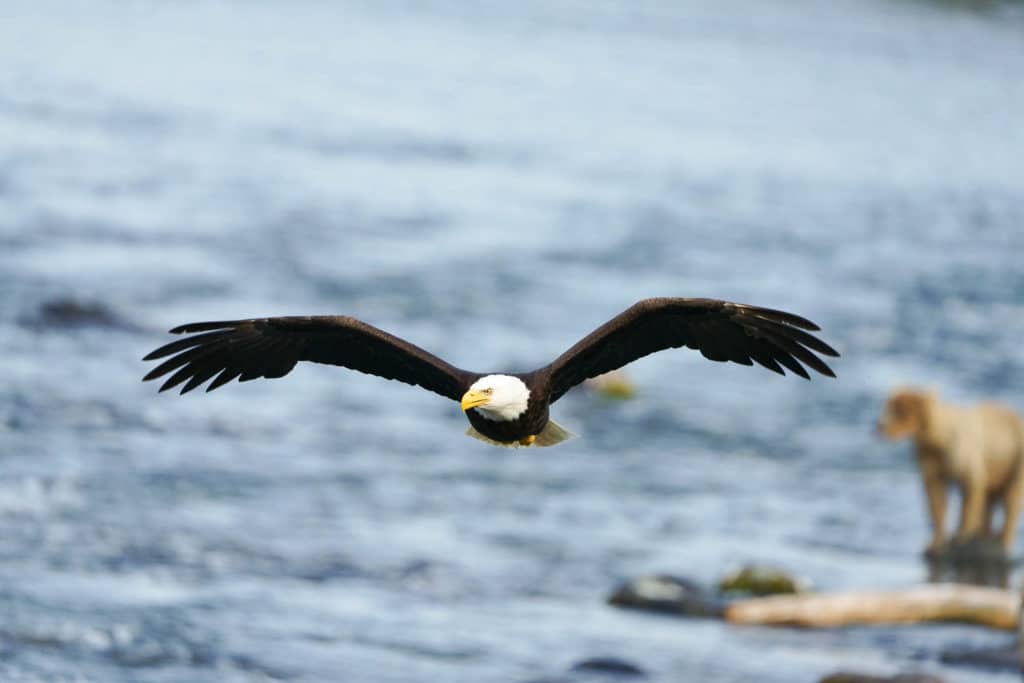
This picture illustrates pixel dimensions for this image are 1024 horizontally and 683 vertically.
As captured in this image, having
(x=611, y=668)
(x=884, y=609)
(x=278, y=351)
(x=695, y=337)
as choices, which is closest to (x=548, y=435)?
(x=695, y=337)

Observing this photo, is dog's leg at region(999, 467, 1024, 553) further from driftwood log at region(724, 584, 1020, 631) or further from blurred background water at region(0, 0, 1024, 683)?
driftwood log at region(724, 584, 1020, 631)

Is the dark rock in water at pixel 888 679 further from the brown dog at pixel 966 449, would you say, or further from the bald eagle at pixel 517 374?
the bald eagle at pixel 517 374

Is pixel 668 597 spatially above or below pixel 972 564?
below

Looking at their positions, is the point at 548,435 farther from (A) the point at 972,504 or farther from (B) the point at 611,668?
(A) the point at 972,504

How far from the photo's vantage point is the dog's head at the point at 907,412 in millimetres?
21891

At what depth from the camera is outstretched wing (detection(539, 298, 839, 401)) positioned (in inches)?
411

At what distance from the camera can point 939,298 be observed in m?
42.0

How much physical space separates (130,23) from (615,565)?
2789 inches

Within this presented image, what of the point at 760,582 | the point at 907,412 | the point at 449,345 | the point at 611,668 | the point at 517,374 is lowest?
the point at 611,668

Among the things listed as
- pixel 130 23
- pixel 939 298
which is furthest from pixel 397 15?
pixel 939 298

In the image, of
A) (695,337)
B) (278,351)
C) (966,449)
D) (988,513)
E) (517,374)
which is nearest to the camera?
(517,374)

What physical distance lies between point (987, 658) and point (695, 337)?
8.78 metres

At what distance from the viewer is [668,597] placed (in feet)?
66.7

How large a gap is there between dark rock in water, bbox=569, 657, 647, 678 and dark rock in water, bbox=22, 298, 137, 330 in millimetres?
15574
